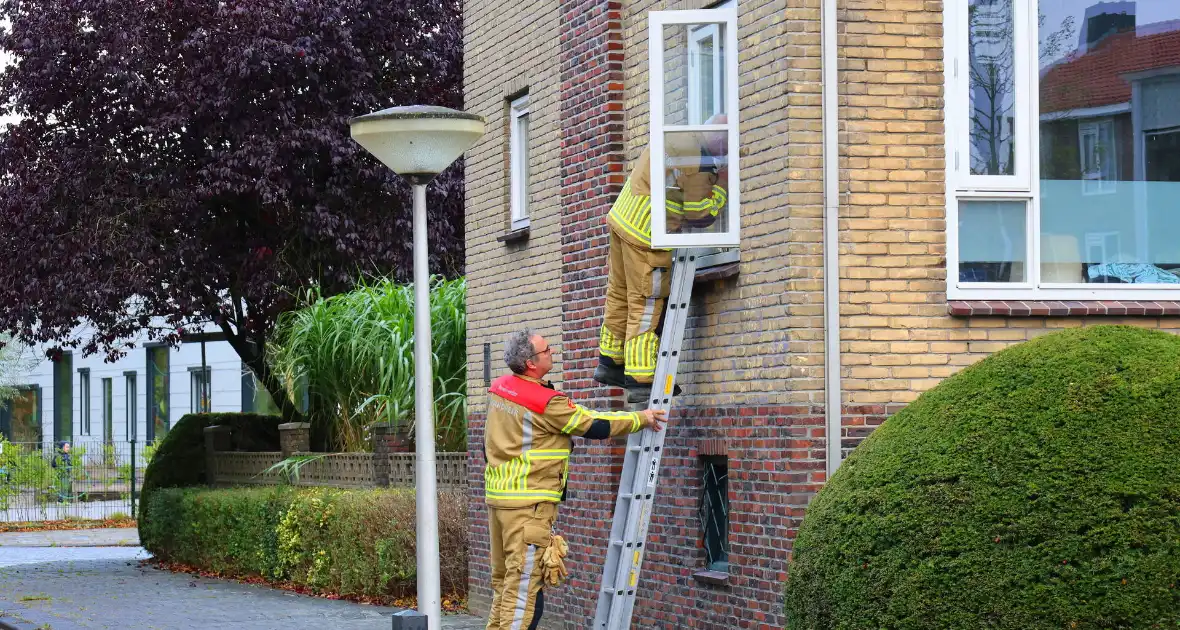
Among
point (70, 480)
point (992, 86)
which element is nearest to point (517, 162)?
point (992, 86)

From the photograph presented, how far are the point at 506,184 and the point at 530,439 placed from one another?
4.70 meters

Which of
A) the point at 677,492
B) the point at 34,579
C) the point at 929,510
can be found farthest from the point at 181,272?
the point at 929,510

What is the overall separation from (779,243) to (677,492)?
2027 millimetres

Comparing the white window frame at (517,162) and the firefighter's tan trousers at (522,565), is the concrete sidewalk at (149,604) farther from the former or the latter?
the firefighter's tan trousers at (522,565)

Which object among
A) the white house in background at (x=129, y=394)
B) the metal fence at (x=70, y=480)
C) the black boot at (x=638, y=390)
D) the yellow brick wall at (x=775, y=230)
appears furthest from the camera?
the white house in background at (x=129, y=394)

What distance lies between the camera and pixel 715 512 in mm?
10047

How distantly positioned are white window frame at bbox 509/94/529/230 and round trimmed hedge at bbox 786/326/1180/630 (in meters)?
6.56

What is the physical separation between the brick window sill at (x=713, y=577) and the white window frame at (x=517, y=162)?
4408 mm

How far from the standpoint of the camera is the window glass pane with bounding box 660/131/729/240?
959 centimetres

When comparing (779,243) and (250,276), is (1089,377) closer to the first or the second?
(779,243)

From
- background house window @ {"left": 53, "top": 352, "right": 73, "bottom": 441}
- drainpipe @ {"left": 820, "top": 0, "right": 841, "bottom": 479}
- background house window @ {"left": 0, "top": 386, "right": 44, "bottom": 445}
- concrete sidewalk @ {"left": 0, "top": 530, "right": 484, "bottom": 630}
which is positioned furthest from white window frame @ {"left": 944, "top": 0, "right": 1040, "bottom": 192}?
background house window @ {"left": 0, "top": 386, "right": 44, "bottom": 445}

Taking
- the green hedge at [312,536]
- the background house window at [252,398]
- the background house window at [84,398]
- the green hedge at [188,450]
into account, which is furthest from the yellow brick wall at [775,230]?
the background house window at [84,398]

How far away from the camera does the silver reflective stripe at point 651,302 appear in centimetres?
982

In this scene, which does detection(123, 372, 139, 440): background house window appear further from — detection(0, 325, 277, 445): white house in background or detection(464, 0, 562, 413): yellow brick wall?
detection(464, 0, 562, 413): yellow brick wall
